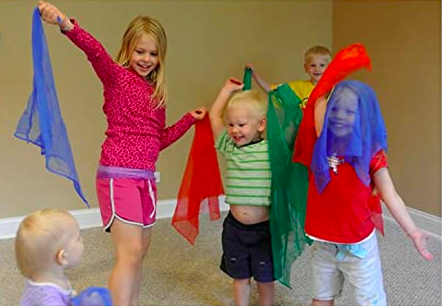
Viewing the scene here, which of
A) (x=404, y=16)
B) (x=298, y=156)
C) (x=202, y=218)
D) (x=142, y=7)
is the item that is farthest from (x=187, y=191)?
(x=404, y=16)

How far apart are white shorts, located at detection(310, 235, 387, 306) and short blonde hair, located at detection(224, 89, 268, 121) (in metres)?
0.49

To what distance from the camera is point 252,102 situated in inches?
71.1

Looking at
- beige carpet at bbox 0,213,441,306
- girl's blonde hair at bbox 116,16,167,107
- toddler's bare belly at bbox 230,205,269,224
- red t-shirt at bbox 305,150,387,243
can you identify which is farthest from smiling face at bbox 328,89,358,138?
beige carpet at bbox 0,213,441,306

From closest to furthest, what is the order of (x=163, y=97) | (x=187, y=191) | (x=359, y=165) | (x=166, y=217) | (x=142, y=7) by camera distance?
(x=359, y=165)
(x=163, y=97)
(x=187, y=191)
(x=142, y=7)
(x=166, y=217)

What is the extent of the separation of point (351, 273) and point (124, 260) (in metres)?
0.74

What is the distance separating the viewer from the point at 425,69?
9.54 ft

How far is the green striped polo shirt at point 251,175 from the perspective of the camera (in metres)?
1.81

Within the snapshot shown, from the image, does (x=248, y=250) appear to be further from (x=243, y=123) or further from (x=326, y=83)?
(x=326, y=83)

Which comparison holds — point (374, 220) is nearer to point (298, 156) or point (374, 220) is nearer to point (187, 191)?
point (298, 156)

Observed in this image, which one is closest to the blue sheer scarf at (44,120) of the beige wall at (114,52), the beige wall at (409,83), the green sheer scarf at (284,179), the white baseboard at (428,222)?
the green sheer scarf at (284,179)

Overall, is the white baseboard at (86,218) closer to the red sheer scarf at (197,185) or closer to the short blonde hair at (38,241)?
the red sheer scarf at (197,185)

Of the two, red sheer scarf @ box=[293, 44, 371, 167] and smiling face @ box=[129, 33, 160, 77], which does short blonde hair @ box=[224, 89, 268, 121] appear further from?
smiling face @ box=[129, 33, 160, 77]

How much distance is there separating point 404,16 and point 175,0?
4.56 ft

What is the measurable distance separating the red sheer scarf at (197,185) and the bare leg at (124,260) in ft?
1.27
